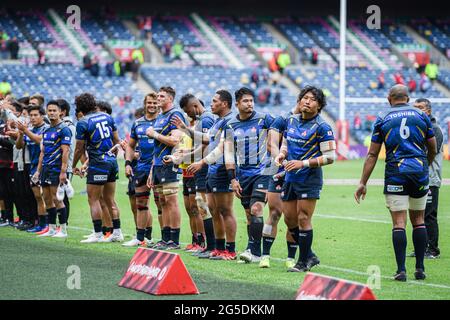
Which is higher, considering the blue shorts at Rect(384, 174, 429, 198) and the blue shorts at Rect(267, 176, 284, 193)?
the blue shorts at Rect(384, 174, 429, 198)

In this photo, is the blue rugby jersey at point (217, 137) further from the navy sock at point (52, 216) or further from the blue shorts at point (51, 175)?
the navy sock at point (52, 216)

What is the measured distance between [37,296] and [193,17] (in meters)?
48.3

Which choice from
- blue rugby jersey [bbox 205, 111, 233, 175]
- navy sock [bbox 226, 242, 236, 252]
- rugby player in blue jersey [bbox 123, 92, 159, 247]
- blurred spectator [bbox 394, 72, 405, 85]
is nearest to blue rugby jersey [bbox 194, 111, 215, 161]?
blue rugby jersey [bbox 205, 111, 233, 175]

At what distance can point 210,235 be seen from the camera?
1173cm

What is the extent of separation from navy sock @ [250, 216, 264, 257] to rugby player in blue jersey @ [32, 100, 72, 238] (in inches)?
153

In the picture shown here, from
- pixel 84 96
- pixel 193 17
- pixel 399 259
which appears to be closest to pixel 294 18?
pixel 193 17

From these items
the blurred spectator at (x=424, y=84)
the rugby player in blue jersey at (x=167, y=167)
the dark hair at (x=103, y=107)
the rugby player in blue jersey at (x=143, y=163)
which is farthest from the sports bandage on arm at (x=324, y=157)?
the blurred spectator at (x=424, y=84)

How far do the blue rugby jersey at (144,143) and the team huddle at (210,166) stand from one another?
0.6 inches

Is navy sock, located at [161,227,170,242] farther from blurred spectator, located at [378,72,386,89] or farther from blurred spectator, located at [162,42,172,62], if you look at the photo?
blurred spectator, located at [378,72,386,89]

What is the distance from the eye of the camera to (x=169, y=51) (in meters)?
49.9

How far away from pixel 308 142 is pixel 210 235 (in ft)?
7.58

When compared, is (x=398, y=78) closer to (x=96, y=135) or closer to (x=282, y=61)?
(x=282, y=61)

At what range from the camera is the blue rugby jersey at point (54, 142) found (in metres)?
13.7

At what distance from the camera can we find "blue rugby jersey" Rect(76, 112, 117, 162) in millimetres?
12961
